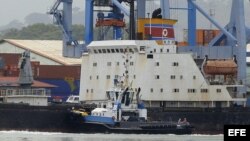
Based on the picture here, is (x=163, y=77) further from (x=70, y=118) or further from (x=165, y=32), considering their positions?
(x=70, y=118)

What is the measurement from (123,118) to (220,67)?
33.0ft

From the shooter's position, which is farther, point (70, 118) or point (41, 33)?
point (41, 33)

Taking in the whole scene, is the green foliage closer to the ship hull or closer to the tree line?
the tree line

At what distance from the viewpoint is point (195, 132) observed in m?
65.4

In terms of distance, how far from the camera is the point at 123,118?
59656mm

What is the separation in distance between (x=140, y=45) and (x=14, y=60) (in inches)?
889

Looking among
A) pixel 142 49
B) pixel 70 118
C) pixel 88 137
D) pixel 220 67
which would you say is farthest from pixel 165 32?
pixel 88 137

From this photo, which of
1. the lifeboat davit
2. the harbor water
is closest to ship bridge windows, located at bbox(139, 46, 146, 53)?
the lifeboat davit

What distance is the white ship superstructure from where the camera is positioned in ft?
222

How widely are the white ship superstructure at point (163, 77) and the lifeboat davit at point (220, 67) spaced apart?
0.71 metres

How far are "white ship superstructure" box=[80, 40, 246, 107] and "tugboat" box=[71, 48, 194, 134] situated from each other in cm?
614

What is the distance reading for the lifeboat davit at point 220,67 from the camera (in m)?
67.3

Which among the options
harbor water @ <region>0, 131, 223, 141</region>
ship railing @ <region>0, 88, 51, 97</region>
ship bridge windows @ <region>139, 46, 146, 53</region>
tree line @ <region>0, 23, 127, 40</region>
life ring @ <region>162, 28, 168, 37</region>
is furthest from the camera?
tree line @ <region>0, 23, 127, 40</region>

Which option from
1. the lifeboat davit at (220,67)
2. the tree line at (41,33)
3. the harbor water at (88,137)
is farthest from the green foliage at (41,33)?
the harbor water at (88,137)
